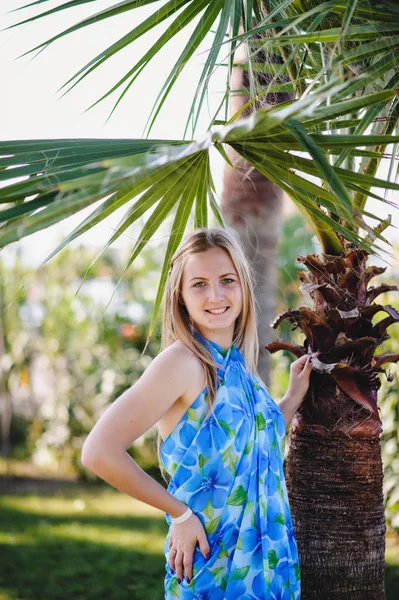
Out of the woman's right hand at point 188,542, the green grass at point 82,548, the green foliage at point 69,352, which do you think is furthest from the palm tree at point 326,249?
the green foliage at point 69,352

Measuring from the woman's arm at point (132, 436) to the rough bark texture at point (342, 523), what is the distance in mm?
692

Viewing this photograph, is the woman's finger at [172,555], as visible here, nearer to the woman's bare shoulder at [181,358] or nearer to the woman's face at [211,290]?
the woman's bare shoulder at [181,358]

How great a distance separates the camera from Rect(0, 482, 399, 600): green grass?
15.5 ft

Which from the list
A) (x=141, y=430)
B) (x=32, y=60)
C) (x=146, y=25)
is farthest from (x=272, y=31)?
(x=141, y=430)

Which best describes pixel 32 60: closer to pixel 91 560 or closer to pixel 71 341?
pixel 91 560

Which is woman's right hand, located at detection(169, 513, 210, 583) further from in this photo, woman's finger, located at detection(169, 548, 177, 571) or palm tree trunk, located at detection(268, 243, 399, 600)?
palm tree trunk, located at detection(268, 243, 399, 600)

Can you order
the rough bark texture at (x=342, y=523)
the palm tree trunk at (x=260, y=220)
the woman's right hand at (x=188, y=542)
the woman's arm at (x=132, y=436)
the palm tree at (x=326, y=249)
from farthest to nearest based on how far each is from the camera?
the palm tree trunk at (x=260, y=220), the rough bark texture at (x=342, y=523), the palm tree at (x=326, y=249), the woman's right hand at (x=188, y=542), the woman's arm at (x=132, y=436)

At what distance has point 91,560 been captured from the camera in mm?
5402

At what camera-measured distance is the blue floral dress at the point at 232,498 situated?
2.28 metres

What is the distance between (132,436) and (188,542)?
40cm

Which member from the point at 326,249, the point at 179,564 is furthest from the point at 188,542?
the point at 326,249

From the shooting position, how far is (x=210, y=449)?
2.33m

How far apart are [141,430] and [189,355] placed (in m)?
0.33

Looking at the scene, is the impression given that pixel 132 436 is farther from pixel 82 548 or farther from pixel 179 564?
pixel 82 548
